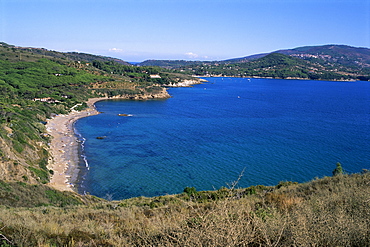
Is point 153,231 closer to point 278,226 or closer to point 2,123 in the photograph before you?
point 278,226

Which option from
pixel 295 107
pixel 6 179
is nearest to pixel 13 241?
pixel 6 179

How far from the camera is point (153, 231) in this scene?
5.42 metres

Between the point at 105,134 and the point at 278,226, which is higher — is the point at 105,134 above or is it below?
below

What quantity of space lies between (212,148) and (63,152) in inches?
625

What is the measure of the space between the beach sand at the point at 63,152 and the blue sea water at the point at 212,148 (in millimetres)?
1258

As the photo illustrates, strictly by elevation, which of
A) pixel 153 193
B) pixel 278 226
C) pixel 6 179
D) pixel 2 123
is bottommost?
pixel 153 193

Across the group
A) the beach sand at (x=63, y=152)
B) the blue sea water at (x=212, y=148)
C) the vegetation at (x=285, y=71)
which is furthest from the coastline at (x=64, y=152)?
the vegetation at (x=285, y=71)

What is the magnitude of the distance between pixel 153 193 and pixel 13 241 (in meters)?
15.7

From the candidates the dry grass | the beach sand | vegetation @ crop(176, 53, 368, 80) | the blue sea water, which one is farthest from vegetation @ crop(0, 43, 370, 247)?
vegetation @ crop(176, 53, 368, 80)

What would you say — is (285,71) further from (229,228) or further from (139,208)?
(229,228)

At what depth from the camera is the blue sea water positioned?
75.6ft

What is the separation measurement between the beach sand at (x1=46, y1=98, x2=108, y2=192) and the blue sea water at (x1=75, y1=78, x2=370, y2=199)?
1258mm

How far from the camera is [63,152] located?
27.8 metres

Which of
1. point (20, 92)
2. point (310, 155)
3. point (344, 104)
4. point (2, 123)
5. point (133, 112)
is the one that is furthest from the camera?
point (344, 104)
